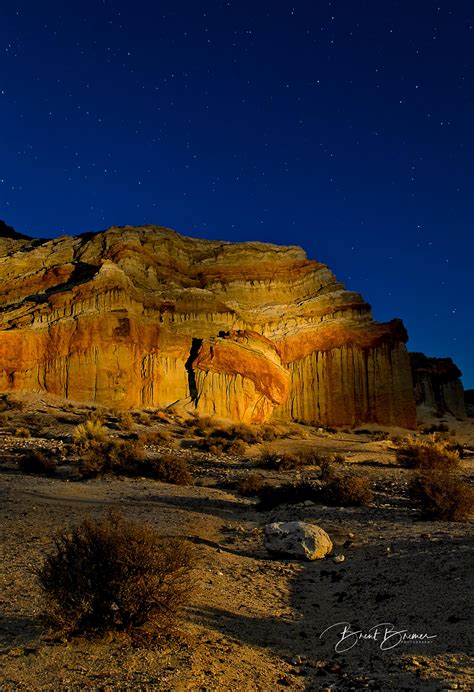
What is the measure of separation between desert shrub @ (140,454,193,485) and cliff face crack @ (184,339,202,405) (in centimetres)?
2284

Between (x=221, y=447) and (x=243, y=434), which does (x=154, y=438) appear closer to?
(x=221, y=447)

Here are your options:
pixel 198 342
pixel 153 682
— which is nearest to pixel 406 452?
pixel 153 682

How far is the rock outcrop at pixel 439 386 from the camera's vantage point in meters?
61.7

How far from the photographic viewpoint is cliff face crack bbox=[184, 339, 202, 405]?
40.2 m

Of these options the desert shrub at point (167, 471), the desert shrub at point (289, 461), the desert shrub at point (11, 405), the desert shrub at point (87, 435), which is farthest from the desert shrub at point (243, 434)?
the desert shrub at point (11, 405)

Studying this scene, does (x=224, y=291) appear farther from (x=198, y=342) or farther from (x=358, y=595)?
(x=358, y=595)

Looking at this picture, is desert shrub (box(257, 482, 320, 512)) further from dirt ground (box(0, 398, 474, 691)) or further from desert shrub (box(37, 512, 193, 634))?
desert shrub (box(37, 512, 193, 634))

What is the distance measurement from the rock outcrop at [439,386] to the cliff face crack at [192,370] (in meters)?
34.0

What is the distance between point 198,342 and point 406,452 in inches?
956

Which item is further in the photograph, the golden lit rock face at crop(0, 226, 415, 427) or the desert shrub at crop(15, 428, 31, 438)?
the golden lit rock face at crop(0, 226, 415, 427)

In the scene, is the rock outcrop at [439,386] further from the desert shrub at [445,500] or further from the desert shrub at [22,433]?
the desert shrub at [445,500]

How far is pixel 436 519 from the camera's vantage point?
33.4ft

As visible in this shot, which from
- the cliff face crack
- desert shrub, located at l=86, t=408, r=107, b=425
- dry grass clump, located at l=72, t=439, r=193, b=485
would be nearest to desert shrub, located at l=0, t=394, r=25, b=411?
desert shrub, located at l=86, t=408, r=107, b=425
